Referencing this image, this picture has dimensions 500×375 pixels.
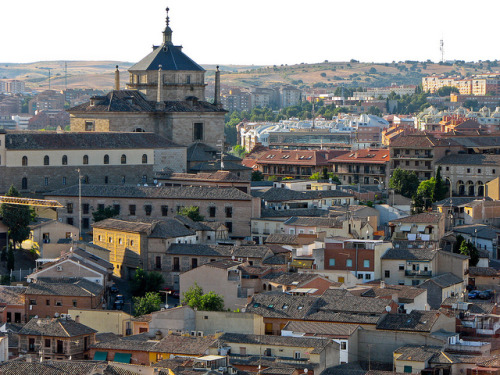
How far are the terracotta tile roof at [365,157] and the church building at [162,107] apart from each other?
1063 centimetres

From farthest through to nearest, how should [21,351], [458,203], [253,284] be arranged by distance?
[458,203], [253,284], [21,351]

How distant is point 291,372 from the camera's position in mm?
33844

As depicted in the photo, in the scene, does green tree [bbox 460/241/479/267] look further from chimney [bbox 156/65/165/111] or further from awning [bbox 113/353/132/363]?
chimney [bbox 156/65/165/111]

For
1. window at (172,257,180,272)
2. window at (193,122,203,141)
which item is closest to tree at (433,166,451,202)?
window at (193,122,203,141)

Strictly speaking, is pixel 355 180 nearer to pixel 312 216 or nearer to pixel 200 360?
pixel 312 216

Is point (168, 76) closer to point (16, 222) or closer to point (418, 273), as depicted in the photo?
point (16, 222)

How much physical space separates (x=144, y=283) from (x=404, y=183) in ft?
78.5

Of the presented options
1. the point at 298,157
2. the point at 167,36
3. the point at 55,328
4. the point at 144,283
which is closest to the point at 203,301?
the point at 55,328

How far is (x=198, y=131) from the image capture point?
68.1 meters

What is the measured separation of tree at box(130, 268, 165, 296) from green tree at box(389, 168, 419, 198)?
2265cm

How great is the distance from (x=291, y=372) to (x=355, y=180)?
4394 centimetres

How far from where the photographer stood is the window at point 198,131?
67938 mm

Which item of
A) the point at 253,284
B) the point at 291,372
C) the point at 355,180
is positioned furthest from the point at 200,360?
the point at 355,180

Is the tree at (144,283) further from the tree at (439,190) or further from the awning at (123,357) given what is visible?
the tree at (439,190)
